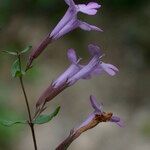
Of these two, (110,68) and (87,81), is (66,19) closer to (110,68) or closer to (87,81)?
(110,68)

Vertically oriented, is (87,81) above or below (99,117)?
below

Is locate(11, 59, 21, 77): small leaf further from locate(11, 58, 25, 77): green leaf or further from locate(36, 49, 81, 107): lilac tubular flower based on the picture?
locate(36, 49, 81, 107): lilac tubular flower

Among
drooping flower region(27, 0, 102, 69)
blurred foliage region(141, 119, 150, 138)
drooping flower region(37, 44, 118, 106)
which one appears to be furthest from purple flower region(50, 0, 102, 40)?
blurred foliage region(141, 119, 150, 138)

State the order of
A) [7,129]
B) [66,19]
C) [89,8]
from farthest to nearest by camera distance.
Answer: [7,129]
[66,19]
[89,8]

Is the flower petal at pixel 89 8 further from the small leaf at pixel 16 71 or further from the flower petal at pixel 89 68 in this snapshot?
the small leaf at pixel 16 71

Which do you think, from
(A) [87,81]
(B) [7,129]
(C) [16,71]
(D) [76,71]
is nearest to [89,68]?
(D) [76,71]

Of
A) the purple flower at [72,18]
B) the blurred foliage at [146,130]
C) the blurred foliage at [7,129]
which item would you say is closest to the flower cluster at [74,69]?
the purple flower at [72,18]

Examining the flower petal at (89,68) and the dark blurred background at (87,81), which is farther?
the dark blurred background at (87,81)

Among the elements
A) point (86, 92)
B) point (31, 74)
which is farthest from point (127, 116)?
point (31, 74)
